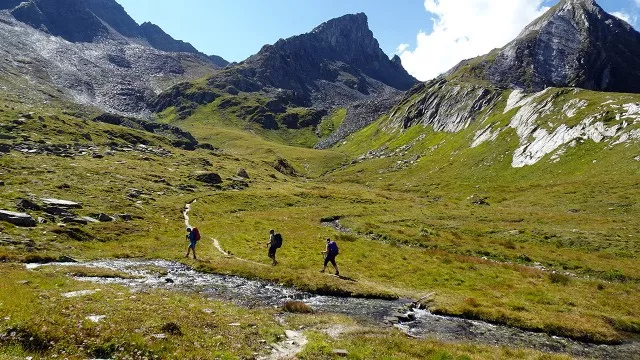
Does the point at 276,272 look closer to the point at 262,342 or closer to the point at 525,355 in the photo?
the point at 262,342

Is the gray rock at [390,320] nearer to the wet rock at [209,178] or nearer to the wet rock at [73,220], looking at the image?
the wet rock at [73,220]

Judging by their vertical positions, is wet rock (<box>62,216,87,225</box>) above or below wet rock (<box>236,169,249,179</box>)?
below

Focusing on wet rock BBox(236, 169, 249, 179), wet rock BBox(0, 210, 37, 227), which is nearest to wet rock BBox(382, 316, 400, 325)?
wet rock BBox(0, 210, 37, 227)

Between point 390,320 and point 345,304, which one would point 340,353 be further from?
point 345,304

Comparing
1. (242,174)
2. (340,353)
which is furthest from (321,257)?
(242,174)

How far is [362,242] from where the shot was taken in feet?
179

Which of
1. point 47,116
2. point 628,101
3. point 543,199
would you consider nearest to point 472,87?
point 628,101

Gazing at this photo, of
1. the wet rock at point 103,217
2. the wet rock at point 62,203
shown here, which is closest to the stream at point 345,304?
the wet rock at point 103,217

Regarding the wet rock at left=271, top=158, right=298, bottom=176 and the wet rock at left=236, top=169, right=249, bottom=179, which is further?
the wet rock at left=271, top=158, right=298, bottom=176

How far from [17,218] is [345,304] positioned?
3585 cm

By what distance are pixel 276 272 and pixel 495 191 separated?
7729 cm

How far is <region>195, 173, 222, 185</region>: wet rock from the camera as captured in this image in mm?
100950

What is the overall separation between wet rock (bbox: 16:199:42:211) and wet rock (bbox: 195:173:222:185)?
51.4 meters

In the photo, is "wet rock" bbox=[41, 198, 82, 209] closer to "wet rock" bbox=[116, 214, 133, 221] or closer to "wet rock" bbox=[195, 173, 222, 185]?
"wet rock" bbox=[116, 214, 133, 221]
